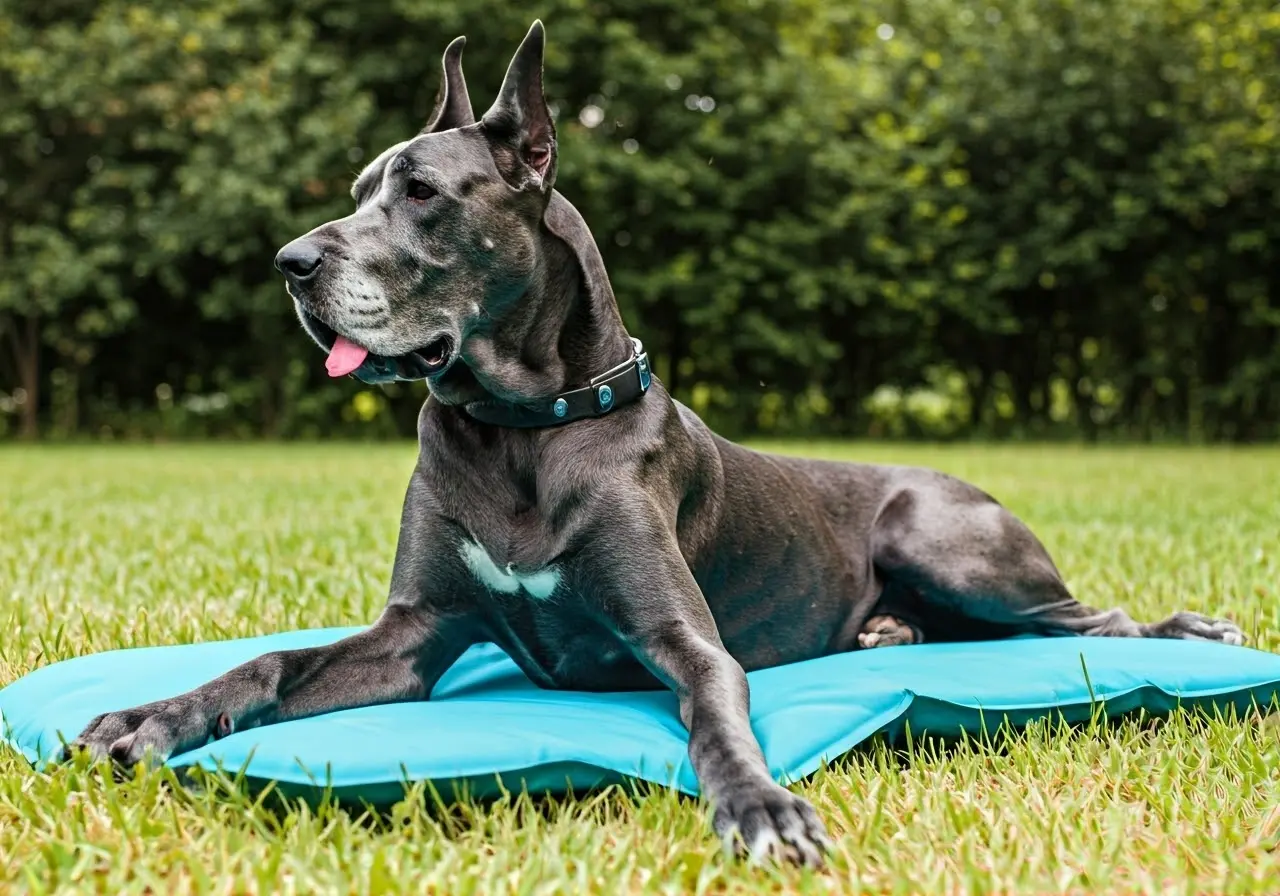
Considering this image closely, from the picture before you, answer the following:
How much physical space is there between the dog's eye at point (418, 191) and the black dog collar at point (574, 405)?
0.53 metres

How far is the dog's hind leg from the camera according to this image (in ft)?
→ 12.9

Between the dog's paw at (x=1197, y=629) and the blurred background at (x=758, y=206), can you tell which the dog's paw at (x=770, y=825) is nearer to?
the dog's paw at (x=1197, y=629)

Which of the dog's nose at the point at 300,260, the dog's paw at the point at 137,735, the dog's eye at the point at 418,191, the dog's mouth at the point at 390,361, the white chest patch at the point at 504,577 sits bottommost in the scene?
the dog's paw at the point at 137,735

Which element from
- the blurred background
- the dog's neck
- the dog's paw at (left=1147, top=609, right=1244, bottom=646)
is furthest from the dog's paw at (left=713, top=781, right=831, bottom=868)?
the blurred background

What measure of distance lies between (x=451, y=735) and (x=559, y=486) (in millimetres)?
702

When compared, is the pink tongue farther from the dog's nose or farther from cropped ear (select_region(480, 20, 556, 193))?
cropped ear (select_region(480, 20, 556, 193))

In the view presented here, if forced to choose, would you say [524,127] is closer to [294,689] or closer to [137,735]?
[294,689]

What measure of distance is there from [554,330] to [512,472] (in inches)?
15.3

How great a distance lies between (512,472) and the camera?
3.07m

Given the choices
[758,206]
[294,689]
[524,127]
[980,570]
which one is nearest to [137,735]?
[294,689]

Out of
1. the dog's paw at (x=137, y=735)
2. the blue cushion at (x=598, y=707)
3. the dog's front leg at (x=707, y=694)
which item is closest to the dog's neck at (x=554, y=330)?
the dog's front leg at (x=707, y=694)

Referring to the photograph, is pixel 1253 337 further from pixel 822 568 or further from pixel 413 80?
pixel 822 568

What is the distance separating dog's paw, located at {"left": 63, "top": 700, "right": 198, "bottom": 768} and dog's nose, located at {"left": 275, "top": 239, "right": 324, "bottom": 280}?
99 cm

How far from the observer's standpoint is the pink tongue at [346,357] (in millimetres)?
2842
